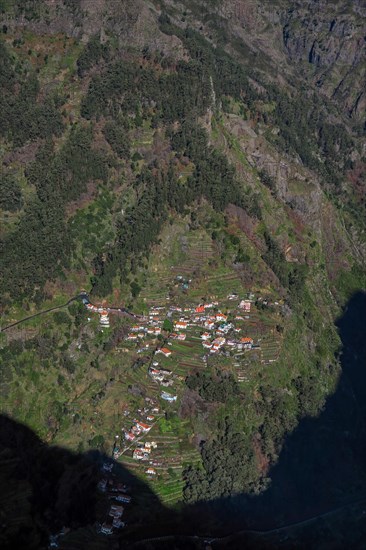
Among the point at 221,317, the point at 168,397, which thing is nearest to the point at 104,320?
the point at 168,397

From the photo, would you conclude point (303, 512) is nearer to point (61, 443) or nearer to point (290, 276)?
point (61, 443)

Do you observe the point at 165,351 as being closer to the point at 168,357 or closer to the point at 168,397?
the point at 168,357

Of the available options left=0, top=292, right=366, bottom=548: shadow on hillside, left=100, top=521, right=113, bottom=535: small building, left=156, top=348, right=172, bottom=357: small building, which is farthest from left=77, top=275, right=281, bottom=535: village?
left=0, top=292, right=366, bottom=548: shadow on hillside

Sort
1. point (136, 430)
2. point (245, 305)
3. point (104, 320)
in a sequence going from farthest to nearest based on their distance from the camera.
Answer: point (245, 305)
point (104, 320)
point (136, 430)

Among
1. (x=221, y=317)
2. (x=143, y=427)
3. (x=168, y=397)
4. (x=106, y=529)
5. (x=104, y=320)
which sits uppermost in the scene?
(x=221, y=317)

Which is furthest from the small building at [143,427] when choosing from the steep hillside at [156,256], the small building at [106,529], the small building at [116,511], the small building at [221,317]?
the small building at [221,317]

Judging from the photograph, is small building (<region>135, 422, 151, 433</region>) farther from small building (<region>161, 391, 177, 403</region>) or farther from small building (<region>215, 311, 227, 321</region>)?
small building (<region>215, 311, 227, 321</region>)

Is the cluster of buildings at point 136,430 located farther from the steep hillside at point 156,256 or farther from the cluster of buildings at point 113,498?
the cluster of buildings at point 113,498
